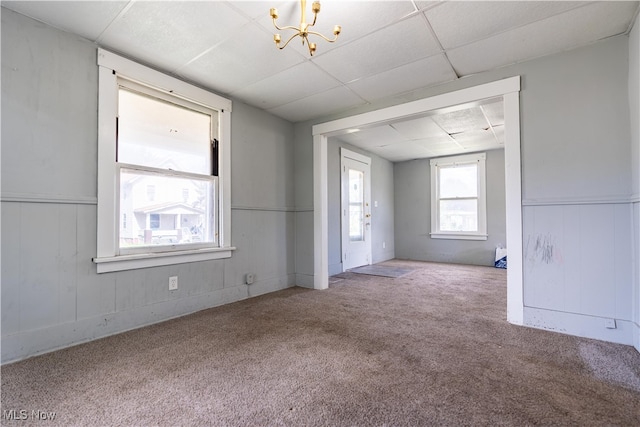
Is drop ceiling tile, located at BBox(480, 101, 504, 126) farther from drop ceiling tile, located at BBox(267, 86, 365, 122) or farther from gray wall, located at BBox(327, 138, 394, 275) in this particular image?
gray wall, located at BBox(327, 138, 394, 275)

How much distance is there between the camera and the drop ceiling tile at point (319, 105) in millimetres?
3279

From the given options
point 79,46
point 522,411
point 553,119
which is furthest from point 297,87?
point 522,411

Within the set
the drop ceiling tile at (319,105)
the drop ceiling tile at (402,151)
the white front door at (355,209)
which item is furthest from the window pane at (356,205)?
the drop ceiling tile at (319,105)

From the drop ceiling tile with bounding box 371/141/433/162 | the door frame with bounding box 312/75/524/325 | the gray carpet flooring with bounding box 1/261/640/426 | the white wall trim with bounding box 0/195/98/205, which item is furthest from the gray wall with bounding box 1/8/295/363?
the drop ceiling tile with bounding box 371/141/433/162

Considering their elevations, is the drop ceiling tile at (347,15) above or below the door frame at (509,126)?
above

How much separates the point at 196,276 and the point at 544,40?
3.72 metres

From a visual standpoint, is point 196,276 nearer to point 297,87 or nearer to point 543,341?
point 297,87

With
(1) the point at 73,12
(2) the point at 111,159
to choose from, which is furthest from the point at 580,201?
(1) the point at 73,12

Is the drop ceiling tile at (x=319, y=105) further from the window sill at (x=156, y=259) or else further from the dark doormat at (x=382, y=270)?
the dark doormat at (x=382, y=270)

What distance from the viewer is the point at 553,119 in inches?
97.0

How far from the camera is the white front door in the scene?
16.9ft

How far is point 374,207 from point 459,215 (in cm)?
180

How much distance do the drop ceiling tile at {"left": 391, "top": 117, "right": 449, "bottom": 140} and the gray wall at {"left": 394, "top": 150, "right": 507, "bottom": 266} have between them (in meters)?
1.71

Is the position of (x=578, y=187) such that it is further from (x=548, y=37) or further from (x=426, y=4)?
(x=426, y=4)
